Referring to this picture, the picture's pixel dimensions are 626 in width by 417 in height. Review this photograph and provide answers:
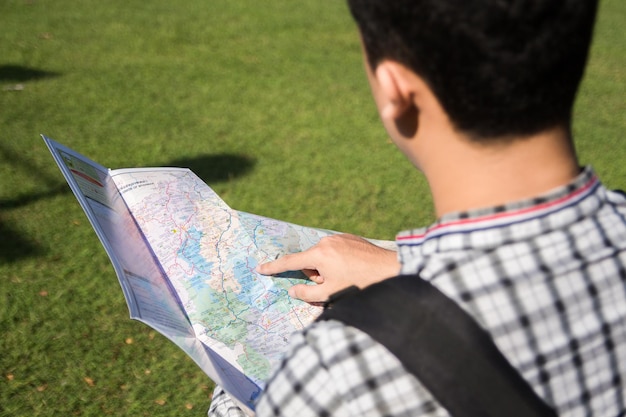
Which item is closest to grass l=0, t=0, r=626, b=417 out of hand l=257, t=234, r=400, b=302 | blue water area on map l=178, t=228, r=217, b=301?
blue water area on map l=178, t=228, r=217, b=301

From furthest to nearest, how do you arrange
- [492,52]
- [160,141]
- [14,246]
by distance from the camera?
[160,141] → [14,246] → [492,52]

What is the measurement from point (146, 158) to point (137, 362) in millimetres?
1778

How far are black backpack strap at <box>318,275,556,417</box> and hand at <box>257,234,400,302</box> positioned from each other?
56 cm

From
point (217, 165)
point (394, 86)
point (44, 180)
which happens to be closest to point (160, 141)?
point (217, 165)

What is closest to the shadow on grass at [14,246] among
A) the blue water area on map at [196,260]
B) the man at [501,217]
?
the blue water area on map at [196,260]

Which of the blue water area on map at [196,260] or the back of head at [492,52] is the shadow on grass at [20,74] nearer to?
the blue water area on map at [196,260]

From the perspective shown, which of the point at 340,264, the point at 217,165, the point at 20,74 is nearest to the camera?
the point at 340,264

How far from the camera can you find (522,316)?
35.5 inches

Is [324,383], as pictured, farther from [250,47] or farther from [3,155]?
[250,47]

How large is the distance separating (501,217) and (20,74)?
5274 mm

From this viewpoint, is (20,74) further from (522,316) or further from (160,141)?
(522,316)

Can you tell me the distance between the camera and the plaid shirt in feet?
2.96

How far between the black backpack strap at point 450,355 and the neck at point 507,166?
18 centimetres

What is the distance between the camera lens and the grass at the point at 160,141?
3.04m
